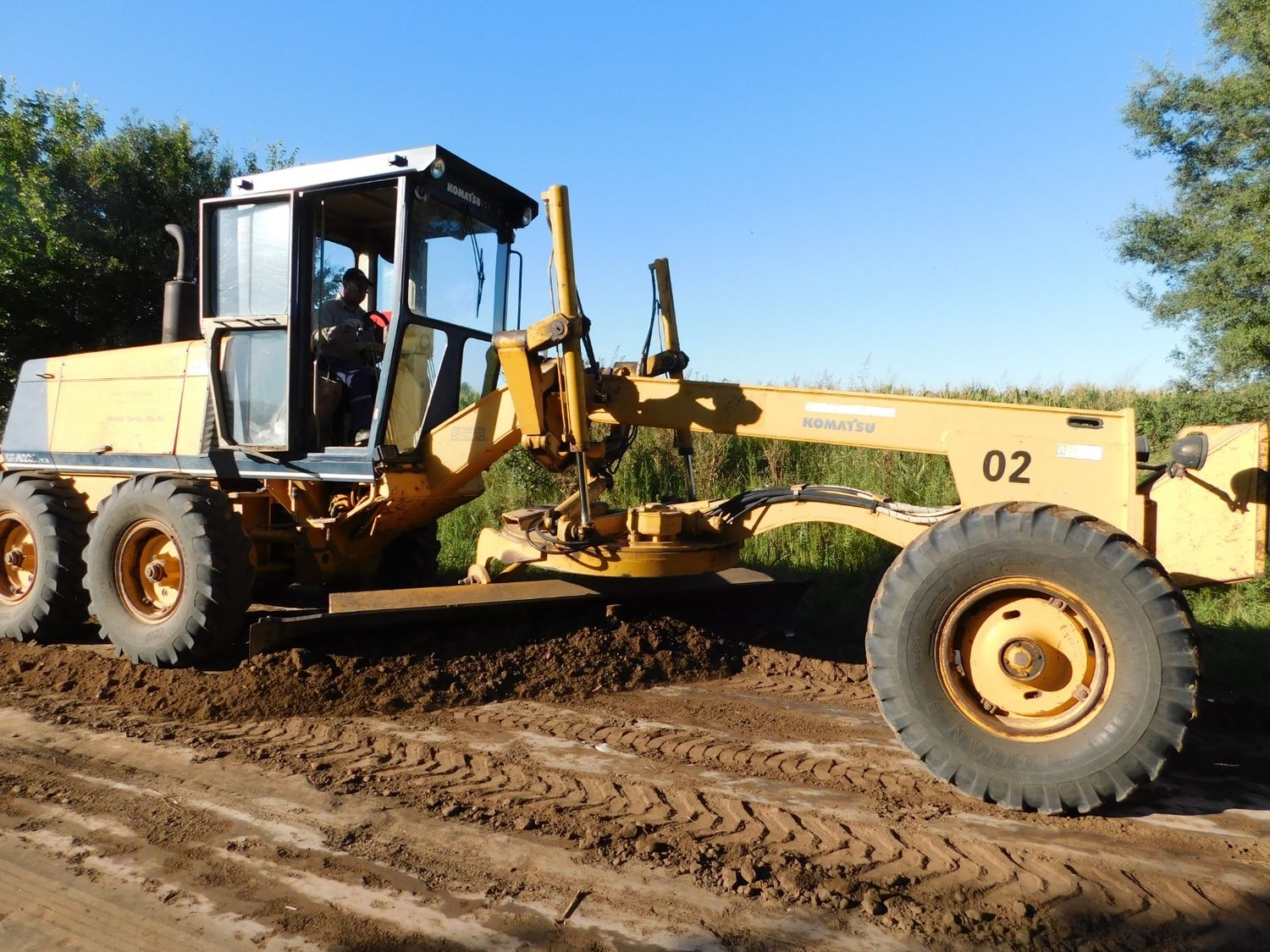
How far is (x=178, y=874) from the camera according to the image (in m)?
3.14

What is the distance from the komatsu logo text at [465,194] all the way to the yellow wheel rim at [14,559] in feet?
13.3

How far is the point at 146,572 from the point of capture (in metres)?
5.91

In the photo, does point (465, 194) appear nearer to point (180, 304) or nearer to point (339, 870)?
point (180, 304)

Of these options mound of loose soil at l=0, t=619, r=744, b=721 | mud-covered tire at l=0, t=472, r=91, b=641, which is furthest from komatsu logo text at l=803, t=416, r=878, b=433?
mud-covered tire at l=0, t=472, r=91, b=641

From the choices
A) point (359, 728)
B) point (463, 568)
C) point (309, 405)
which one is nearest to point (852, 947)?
point (359, 728)

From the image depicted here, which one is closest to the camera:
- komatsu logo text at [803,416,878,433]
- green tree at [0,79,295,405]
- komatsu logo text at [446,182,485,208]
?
komatsu logo text at [803,416,878,433]

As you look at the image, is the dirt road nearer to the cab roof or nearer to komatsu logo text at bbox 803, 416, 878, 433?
komatsu logo text at bbox 803, 416, 878, 433

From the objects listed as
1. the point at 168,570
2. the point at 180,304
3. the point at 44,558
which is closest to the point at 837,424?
the point at 168,570

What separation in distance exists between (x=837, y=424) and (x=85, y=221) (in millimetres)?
15281

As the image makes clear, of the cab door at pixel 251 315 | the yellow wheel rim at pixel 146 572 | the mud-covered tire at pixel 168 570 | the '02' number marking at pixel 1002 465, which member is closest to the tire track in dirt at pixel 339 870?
the mud-covered tire at pixel 168 570

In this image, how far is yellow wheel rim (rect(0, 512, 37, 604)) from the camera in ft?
22.3

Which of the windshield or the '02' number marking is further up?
the windshield

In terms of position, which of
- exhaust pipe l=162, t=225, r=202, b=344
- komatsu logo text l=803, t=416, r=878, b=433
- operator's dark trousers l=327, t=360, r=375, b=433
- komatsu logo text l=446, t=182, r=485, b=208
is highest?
komatsu logo text l=446, t=182, r=485, b=208

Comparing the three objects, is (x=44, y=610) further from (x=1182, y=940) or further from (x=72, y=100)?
(x=72, y=100)
